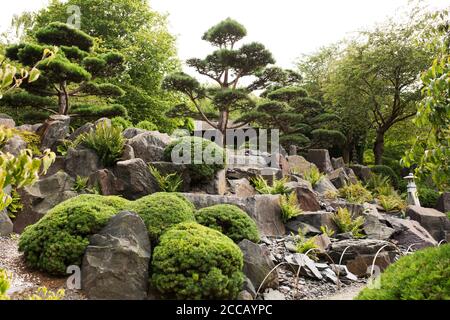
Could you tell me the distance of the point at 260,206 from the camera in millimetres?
7254

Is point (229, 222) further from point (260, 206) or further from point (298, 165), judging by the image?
point (298, 165)

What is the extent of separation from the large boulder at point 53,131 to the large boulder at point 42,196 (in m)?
1.50

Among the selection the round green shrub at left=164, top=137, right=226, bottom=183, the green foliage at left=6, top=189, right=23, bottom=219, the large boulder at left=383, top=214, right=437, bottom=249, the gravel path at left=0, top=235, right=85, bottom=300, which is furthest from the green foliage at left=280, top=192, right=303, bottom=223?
the green foliage at left=6, top=189, right=23, bottom=219

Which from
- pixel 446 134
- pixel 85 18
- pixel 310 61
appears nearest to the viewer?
pixel 446 134

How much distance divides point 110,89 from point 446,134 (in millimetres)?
11078

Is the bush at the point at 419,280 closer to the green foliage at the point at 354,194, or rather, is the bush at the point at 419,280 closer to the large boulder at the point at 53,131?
the green foliage at the point at 354,194

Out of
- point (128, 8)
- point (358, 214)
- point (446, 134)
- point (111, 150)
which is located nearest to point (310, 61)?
point (128, 8)

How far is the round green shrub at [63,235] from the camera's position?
420 cm

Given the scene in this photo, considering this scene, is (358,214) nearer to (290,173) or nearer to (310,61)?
(290,173)

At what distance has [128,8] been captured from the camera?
71.2ft

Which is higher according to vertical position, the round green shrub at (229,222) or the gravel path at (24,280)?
the round green shrub at (229,222)

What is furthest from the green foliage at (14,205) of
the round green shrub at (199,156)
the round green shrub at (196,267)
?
the round green shrub at (196,267)

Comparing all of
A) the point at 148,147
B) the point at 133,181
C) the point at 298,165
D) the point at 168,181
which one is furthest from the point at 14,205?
the point at 298,165

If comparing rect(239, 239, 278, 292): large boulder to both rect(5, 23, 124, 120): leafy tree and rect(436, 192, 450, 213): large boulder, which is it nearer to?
rect(5, 23, 124, 120): leafy tree
